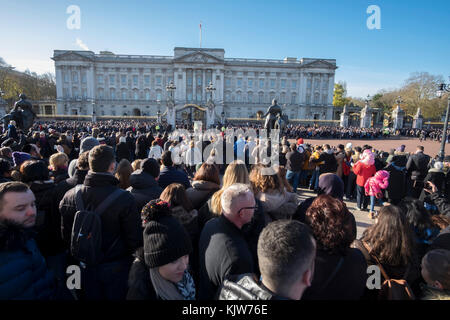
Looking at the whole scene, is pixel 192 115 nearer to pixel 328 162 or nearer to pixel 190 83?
pixel 190 83

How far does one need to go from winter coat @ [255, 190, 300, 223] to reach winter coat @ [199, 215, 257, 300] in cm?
110

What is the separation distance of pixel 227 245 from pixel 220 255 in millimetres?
102

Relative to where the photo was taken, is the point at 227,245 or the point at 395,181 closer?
the point at 227,245

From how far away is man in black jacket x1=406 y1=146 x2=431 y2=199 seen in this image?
7742mm

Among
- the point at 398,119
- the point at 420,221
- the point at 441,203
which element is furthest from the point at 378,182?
the point at 398,119

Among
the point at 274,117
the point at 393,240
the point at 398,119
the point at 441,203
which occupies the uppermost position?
the point at 398,119

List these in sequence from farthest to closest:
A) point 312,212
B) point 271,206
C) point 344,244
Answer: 1. point 271,206
2. point 312,212
3. point 344,244

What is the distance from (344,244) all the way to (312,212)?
38cm

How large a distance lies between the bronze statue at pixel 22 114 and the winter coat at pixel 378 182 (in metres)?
17.3

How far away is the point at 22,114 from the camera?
14.6 metres

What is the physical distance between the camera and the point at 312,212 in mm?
2412

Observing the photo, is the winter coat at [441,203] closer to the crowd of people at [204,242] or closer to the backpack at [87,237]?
the crowd of people at [204,242]
